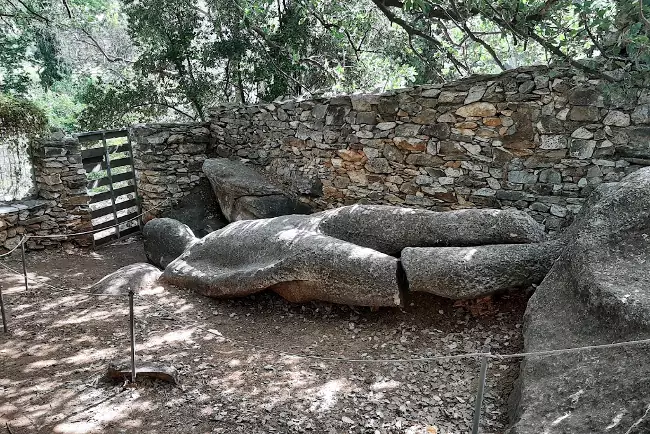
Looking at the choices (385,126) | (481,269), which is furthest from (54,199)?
(481,269)

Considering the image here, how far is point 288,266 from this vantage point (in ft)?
13.2

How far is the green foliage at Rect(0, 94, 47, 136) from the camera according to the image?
20.8 ft

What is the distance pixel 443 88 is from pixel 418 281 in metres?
2.67

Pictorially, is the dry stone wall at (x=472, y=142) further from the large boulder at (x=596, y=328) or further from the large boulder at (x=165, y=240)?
the large boulder at (x=165, y=240)

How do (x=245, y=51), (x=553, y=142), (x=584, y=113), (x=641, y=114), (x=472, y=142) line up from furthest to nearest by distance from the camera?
(x=245, y=51)
(x=472, y=142)
(x=553, y=142)
(x=584, y=113)
(x=641, y=114)

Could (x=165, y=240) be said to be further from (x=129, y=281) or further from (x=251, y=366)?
(x=251, y=366)

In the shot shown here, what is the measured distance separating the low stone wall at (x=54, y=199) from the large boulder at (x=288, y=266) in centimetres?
295

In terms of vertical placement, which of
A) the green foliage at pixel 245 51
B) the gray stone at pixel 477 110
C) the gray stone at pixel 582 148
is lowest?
the gray stone at pixel 582 148

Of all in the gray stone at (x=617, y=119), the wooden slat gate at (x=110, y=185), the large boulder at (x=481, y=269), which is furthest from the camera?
the wooden slat gate at (x=110, y=185)

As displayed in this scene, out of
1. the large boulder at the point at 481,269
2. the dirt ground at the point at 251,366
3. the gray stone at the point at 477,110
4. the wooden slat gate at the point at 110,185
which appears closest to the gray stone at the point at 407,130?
the gray stone at the point at 477,110

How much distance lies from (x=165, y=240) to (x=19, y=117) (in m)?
2.92

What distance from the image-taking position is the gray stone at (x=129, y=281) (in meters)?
4.68

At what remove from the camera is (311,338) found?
3.83 metres

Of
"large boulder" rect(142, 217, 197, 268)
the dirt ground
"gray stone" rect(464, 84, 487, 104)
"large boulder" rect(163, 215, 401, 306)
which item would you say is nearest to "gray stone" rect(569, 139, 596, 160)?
"gray stone" rect(464, 84, 487, 104)
